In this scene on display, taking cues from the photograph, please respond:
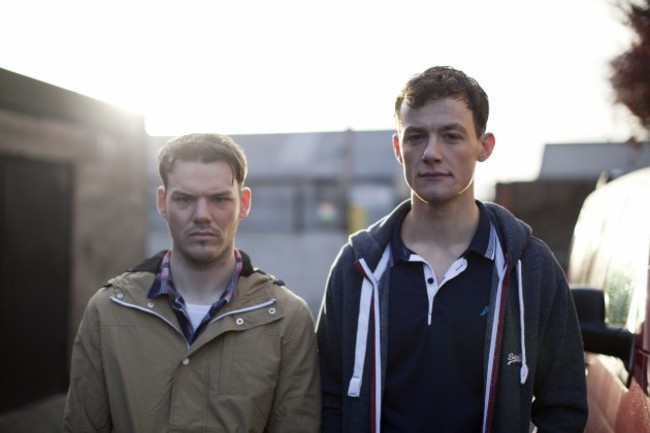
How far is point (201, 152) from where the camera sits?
2.74m

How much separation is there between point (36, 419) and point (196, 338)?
5.50 m

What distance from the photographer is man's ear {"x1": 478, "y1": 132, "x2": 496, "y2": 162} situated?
2637mm

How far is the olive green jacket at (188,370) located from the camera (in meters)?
2.52

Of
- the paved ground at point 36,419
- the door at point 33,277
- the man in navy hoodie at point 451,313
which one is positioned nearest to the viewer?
the man in navy hoodie at point 451,313

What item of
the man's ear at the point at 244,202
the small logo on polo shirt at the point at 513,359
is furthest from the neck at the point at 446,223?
the man's ear at the point at 244,202

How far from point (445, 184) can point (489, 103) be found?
1.20 feet

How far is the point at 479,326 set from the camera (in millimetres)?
2459

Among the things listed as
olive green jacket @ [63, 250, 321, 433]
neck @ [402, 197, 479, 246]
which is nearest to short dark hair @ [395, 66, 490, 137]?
neck @ [402, 197, 479, 246]

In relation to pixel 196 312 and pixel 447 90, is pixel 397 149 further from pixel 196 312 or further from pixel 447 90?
pixel 196 312

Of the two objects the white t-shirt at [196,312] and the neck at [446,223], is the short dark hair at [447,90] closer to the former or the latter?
the neck at [446,223]

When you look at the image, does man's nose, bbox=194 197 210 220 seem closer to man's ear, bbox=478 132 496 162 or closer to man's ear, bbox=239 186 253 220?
man's ear, bbox=239 186 253 220

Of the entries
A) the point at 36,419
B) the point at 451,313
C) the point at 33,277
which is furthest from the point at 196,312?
the point at 33,277

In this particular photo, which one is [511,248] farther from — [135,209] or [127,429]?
[135,209]

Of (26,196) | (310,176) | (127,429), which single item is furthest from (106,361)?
(310,176)
